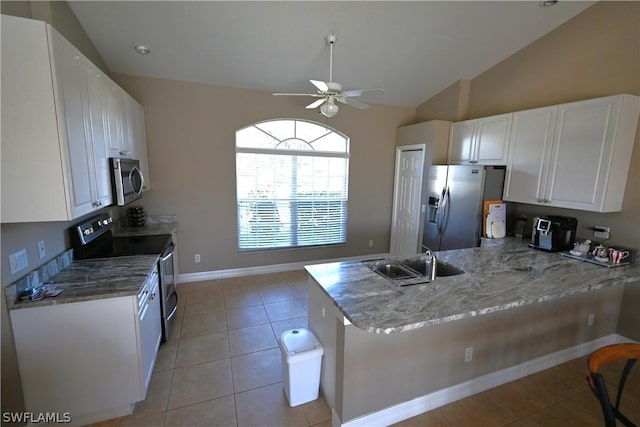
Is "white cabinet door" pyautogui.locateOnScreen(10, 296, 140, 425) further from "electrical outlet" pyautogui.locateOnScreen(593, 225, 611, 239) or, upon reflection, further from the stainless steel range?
"electrical outlet" pyautogui.locateOnScreen(593, 225, 611, 239)

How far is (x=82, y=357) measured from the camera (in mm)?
1771

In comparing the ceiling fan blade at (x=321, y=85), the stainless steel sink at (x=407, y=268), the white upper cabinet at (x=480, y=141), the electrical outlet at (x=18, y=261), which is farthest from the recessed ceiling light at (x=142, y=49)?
the white upper cabinet at (x=480, y=141)

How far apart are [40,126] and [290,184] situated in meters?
3.15

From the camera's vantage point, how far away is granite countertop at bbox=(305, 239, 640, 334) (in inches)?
61.1

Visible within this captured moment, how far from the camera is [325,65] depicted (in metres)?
3.57

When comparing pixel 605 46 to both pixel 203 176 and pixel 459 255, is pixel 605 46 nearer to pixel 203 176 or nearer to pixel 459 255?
pixel 459 255

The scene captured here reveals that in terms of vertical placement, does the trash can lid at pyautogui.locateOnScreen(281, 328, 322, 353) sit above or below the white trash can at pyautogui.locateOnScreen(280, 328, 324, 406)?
above

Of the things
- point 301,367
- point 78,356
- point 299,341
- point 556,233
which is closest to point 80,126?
point 78,356

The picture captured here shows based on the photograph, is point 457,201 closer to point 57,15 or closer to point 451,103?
point 451,103

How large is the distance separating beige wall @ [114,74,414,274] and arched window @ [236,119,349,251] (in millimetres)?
136

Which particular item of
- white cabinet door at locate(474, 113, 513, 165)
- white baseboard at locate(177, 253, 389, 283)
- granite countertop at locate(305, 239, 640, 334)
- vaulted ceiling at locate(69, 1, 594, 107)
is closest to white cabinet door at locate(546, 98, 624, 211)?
white cabinet door at locate(474, 113, 513, 165)

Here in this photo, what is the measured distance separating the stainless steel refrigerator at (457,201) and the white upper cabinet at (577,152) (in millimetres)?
343

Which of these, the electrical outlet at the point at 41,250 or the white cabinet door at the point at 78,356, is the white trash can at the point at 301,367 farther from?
the electrical outlet at the point at 41,250

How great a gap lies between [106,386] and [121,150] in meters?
1.96
